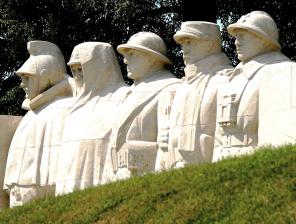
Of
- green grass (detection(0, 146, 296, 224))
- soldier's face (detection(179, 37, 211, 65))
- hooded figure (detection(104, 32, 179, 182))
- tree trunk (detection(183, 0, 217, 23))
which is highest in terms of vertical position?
tree trunk (detection(183, 0, 217, 23))

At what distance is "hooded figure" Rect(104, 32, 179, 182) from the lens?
51.8ft

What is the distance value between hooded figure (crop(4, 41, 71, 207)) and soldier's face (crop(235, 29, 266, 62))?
328cm

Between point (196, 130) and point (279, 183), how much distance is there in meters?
2.66

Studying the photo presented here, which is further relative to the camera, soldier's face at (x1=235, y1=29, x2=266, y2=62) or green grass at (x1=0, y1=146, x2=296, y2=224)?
soldier's face at (x1=235, y1=29, x2=266, y2=62)

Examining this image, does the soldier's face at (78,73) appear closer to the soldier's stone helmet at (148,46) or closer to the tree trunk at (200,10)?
the soldier's stone helmet at (148,46)

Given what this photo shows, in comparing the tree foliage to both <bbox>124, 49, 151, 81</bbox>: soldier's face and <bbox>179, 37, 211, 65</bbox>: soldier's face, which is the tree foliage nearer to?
<bbox>124, 49, 151, 81</bbox>: soldier's face

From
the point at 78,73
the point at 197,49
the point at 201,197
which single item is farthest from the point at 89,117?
the point at 201,197

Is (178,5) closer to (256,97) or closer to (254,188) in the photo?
(256,97)

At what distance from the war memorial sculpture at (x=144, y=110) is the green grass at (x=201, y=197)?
0.93m

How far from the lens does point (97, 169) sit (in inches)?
651

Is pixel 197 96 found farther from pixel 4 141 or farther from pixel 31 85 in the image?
pixel 4 141

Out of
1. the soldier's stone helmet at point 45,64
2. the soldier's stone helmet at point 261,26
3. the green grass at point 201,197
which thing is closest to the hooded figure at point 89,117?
the soldier's stone helmet at point 45,64

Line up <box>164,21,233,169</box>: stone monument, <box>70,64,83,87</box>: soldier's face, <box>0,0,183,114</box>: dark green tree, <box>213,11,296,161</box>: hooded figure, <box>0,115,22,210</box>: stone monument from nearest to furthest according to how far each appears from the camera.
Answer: <box>213,11,296,161</box>: hooded figure < <box>164,21,233,169</box>: stone monument < <box>70,64,83,87</box>: soldier's face < <box>0,115,22,210</box>: stone monument < <box>0,0,183,114</box>: dark green tree

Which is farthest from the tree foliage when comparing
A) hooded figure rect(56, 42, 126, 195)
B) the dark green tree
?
hooded figure rect(56, 42, 126, 195)
